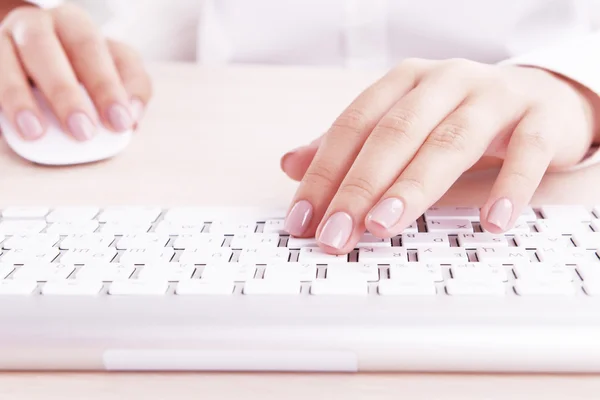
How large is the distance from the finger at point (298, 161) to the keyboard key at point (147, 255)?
17 centimetres

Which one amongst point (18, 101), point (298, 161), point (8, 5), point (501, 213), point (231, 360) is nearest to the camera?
A: point (231, 360)

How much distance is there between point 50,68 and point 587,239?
1.65ft

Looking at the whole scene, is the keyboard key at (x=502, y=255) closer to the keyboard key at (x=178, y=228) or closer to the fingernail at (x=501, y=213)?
the fingernail at (x=501, y=213)

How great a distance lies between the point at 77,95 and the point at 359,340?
0.43 meters

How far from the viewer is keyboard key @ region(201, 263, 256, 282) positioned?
310mm

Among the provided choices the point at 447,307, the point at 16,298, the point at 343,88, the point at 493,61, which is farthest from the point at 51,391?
the point at 493,61

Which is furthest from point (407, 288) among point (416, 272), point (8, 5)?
point (8, 5)

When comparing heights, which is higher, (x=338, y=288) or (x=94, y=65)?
(x=94, y=65)

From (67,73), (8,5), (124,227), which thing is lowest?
(124,227)

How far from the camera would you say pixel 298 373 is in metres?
0.27

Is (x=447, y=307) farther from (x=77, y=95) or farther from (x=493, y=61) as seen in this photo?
(x=493, y=61)

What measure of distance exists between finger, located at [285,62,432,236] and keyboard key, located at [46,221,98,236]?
11 centimetres

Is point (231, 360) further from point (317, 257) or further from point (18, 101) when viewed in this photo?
point (18, 101)

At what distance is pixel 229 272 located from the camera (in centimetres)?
32
